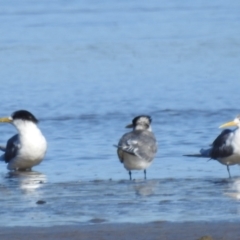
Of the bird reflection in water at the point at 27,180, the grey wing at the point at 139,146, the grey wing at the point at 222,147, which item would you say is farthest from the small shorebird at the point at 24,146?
the grey wing at the point at 222,147

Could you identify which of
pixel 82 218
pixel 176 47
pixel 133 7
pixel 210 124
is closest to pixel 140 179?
pixel 82 218

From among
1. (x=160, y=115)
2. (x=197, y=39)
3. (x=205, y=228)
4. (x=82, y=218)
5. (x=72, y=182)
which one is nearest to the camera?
(x=205, y=228)

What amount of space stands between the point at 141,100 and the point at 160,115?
1.34m

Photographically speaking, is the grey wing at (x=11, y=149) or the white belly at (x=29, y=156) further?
the grey wing at (x=11, y=149)

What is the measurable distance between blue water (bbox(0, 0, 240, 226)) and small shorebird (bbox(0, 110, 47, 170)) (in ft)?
0.63

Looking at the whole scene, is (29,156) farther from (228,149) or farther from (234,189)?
(234,189)

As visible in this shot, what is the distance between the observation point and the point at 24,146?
11.1 m

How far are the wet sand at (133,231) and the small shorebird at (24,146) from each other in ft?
12.9

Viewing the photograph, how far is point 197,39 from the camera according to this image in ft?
79.5

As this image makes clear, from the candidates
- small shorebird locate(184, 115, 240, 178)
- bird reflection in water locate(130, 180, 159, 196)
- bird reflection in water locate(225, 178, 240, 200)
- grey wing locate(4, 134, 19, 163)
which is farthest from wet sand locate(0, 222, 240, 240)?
grey wing locate(4, 134, 19, 163)

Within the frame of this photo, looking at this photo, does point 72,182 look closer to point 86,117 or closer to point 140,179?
point 140,179

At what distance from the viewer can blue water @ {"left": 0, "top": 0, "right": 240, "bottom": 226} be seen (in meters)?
8.23

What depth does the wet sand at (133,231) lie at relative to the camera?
22.0 ft

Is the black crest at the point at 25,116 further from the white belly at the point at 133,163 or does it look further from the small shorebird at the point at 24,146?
the white belly at the point at 133,163
